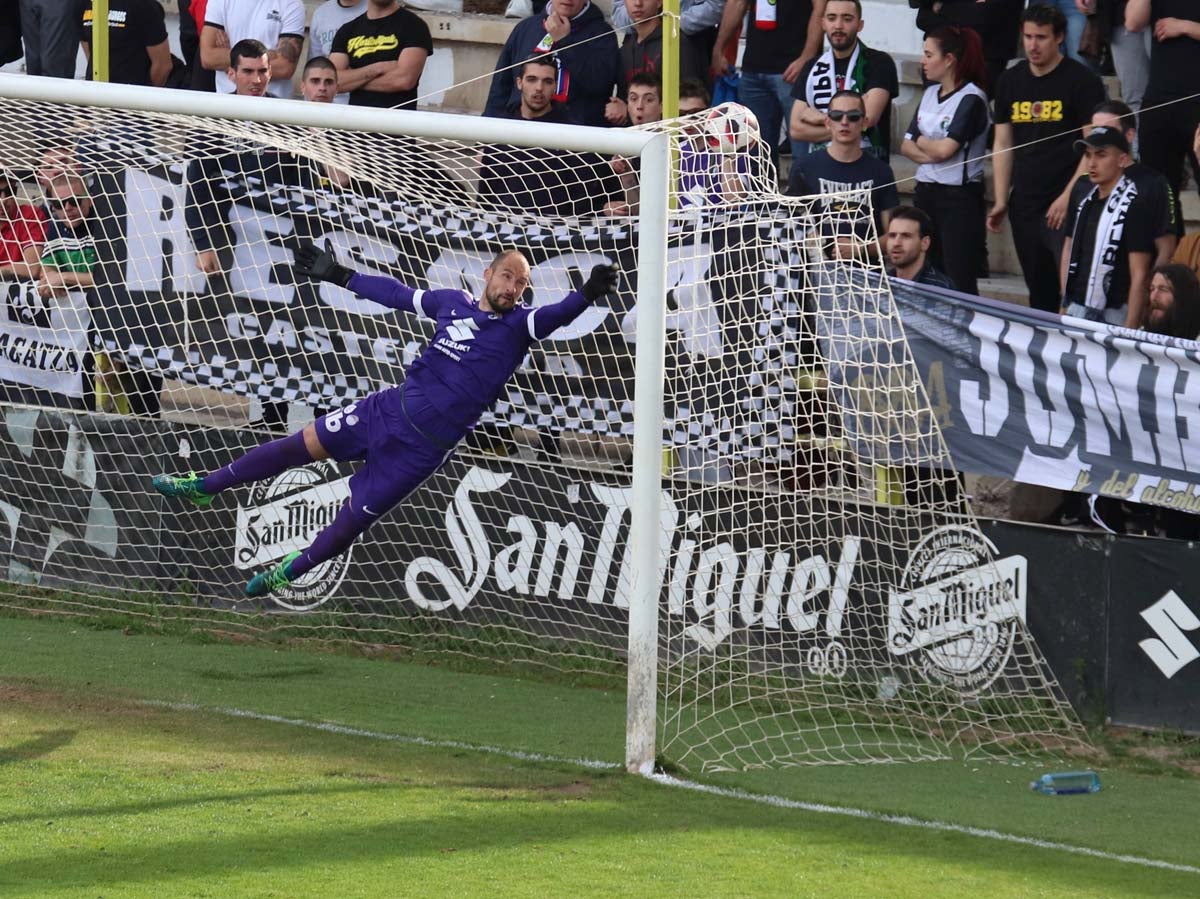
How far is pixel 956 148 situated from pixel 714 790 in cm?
427

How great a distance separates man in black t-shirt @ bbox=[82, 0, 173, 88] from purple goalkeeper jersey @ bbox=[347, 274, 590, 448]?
14.1 feet

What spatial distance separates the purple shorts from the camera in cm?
775

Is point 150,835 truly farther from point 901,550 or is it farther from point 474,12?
point 474,12

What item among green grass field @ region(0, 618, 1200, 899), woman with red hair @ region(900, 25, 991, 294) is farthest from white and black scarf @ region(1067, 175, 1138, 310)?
green grass field @ region(0, 618, 1200, 899)

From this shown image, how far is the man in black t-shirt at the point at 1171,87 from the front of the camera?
9062 mm

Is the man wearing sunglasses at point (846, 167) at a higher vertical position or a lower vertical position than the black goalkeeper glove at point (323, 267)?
higher

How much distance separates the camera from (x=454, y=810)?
638cm

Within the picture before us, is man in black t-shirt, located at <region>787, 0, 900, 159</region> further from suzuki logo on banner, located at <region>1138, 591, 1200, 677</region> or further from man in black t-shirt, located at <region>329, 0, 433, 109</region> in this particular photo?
suzuki logo on banner, located at <region>1138, 591, 1200, 677</region>

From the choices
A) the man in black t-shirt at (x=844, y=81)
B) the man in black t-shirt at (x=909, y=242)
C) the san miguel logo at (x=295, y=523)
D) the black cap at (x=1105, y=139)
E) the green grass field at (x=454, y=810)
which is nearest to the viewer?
the green grass field at (x=454, y=810)

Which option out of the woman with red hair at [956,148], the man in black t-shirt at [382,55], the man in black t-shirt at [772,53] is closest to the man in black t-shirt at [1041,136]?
the woman with red hair at [956,148]

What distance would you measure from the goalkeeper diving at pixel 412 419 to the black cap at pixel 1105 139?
2.87 m

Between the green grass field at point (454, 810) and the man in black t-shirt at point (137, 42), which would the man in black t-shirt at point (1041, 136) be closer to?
the green grass field at point (454, 810)

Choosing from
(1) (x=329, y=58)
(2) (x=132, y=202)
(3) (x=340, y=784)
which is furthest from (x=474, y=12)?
(3) (x=340, y=784)

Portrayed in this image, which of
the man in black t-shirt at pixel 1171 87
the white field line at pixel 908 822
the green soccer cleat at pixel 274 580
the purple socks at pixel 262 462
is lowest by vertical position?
the white field line at pixel 908 822
